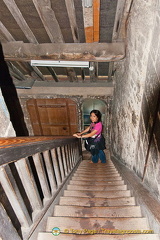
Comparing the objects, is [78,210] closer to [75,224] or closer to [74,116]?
[75,224]

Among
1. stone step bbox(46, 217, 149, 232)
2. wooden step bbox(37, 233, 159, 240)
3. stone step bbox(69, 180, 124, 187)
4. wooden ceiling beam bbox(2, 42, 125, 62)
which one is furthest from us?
wooden ceiling beam bbox(2, 42, 125, 62)

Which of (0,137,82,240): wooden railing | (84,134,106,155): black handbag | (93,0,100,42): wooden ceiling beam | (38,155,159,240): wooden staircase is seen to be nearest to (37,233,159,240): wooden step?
(38,155,159,240): wooden staircase

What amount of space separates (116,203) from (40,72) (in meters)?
4.42

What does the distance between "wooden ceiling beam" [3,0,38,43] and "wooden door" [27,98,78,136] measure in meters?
3.13

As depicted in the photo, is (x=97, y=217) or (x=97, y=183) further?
(x=97, y=183)

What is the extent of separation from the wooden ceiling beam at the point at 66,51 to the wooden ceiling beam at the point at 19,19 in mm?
252

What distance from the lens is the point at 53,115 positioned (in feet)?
20.9

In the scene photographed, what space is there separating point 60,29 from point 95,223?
9.82ft

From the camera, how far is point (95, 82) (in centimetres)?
565

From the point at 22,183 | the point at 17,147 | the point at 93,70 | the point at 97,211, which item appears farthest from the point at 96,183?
the point at 93,70

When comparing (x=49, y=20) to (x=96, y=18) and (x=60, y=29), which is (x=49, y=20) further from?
(x=96, y=18)

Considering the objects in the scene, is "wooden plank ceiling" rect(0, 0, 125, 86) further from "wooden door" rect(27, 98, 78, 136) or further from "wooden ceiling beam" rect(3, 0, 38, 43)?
"wooden door" rect(27, 98, 78, 136)

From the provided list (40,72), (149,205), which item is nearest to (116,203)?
(149,205)

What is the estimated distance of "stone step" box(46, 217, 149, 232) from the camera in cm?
137
